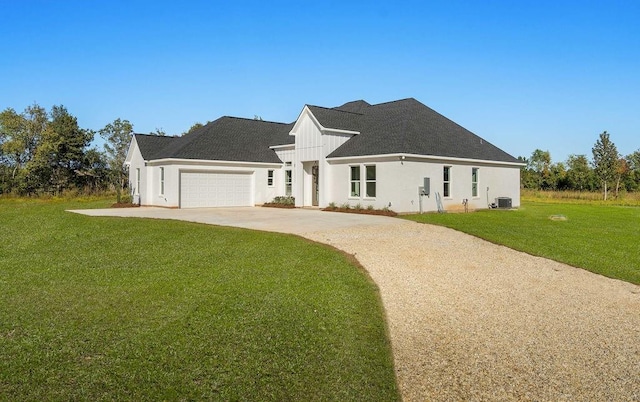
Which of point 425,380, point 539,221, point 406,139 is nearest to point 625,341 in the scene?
point 425,380

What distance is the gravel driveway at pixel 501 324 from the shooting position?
15.0ft

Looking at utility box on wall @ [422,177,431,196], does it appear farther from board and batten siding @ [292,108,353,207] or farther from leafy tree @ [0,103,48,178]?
leafy tree @ [0,103,48,178]

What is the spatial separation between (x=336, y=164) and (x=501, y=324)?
1787cm

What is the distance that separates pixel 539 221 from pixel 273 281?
1408 cm

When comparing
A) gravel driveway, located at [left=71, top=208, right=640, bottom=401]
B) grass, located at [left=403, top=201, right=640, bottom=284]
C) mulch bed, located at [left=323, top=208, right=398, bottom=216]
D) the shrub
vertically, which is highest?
the shrub

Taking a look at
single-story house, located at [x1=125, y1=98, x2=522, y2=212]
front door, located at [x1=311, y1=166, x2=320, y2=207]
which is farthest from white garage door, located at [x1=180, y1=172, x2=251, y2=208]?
front door, located at [x1=311, y1=166, x2=320, y2=207]

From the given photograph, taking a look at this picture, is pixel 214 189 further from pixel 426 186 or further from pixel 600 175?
pixel 600 175

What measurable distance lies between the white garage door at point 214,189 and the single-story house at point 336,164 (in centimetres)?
6

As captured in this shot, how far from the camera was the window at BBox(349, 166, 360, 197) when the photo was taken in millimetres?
22906

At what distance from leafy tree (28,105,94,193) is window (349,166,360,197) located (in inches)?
1136

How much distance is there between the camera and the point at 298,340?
551cm

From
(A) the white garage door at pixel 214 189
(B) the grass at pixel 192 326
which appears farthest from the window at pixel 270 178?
(B) the grass at pixel 192 326

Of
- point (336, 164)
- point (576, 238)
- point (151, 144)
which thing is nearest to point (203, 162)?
point (151, 144)

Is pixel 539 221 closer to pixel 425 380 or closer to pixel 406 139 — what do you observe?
pixel 406 139
